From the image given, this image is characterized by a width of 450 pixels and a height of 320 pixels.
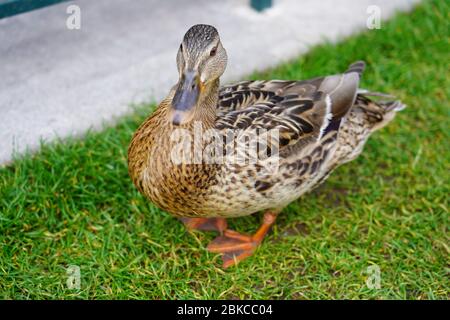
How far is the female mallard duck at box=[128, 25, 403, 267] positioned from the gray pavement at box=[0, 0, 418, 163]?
1.03 meters

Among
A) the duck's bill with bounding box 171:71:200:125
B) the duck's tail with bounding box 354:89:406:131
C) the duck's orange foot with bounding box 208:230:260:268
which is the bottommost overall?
the duck's orange foot with bounding box 208:230:260:268

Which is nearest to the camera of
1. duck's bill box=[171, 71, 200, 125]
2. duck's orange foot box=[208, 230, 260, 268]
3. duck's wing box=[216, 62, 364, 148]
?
duck's bill box=[171, 71, 200, 125]

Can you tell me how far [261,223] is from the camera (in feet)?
12.3

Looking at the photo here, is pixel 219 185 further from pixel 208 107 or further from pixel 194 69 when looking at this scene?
pixel 194 69

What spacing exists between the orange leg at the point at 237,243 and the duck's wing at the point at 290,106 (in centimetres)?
54

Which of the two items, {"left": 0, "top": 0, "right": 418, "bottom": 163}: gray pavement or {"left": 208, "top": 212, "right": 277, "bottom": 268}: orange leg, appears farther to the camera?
{"left": 0, "top": 0, "right": 418, "bottom": 163}: gray pavement

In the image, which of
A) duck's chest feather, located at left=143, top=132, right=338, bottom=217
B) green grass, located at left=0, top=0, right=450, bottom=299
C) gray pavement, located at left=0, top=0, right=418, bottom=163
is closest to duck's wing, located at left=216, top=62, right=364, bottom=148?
duck's chest feather, located at left=143, top=132, right=338, bottom=217

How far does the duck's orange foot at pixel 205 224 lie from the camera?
3.67 meters

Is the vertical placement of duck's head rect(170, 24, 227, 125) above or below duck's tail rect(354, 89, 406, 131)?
above

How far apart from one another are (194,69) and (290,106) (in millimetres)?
762

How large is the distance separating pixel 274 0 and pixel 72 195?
103 inches

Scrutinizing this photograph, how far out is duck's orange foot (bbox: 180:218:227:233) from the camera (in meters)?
3.67

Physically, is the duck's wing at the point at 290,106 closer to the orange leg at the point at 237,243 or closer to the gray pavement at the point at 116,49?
the orange leg at the point at 237,243

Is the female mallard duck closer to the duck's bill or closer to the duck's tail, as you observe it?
the duck's bill
